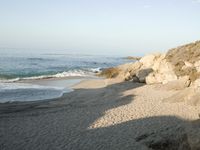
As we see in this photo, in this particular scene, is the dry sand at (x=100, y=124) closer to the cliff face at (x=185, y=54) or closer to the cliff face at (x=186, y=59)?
the cliff face at (x=186, y=59)

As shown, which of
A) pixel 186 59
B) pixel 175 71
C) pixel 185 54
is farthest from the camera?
pixel 185 54

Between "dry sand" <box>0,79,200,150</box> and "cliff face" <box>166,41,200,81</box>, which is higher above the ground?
"cliff face" <box>166,41,200,81</box>

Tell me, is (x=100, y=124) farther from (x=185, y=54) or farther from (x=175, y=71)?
(x=185, y=54)

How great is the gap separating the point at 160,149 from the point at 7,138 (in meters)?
4.82

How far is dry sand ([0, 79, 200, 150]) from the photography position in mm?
8648

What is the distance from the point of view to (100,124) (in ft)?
37.1

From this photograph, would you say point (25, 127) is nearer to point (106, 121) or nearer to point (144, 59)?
point (106, 121)

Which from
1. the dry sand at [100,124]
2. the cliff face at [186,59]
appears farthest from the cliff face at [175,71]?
the dry sand at [100,124]

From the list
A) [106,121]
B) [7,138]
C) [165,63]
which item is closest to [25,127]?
[7,138]


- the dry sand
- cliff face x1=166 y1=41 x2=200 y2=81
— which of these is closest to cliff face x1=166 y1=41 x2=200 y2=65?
cliff face x1=166 y1=41 x2=200 y2=81

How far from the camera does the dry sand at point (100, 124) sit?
8.65 meters

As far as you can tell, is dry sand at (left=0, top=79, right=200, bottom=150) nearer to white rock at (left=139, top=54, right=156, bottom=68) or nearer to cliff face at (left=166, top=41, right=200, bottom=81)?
cliff face at (left=166, top=41, right=200, bottom=81)

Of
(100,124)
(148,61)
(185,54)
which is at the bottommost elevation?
(100,124)

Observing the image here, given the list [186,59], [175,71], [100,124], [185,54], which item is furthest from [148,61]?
[100,124]
